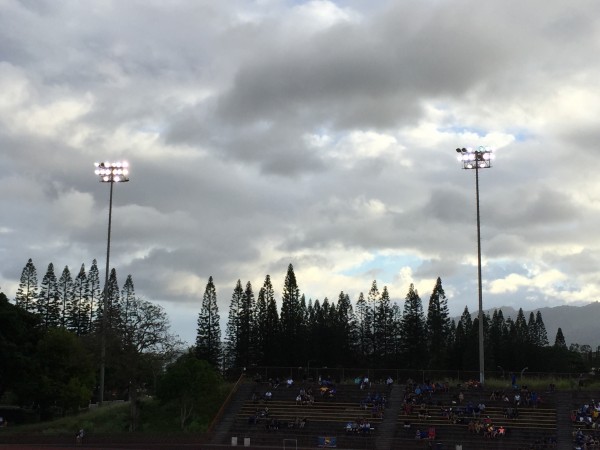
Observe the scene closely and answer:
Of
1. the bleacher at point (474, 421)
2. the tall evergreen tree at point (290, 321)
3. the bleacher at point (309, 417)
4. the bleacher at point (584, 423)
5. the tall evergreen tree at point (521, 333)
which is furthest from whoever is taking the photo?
the tall evergreen tree at point (521, 333)

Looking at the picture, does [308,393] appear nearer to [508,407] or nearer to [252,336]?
[508,407]

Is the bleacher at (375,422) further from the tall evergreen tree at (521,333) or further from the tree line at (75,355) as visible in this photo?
the tall evergreen tree at (521,333)

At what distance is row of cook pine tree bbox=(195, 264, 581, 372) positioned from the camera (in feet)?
334

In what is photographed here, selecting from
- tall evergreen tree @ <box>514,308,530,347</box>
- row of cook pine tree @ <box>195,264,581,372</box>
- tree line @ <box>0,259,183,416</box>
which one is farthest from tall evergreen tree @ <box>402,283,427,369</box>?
tree line @ <box>0,259,183,416</box>

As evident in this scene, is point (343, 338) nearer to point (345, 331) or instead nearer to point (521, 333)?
point (345, 331)

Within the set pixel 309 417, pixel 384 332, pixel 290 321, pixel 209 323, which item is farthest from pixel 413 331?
pixel 309 417

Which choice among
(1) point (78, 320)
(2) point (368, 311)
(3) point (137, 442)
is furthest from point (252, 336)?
(3) point (137, 442)

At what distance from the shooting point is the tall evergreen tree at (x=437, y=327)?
10462 cm

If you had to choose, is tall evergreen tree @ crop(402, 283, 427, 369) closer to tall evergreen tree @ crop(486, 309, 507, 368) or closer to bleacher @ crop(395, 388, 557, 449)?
tall evergreen tree @ crop(486, 309, 507, 368)

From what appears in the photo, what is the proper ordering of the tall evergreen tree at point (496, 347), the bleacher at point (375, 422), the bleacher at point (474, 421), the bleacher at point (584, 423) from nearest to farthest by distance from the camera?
the bleacher at point (584, 423)
the bleacher at point (474, 421)
the bleacher at point (375, 422)
the tall evergreen tree at point (496, 347)

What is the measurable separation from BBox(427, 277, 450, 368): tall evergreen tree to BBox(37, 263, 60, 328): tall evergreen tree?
171 ft

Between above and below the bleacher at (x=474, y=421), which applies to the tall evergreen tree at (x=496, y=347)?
above

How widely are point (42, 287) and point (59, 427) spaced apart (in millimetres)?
55807

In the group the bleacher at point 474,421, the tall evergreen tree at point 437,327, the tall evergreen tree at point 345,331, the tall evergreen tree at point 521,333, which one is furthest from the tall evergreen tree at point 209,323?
the bleacher at point 474,421
